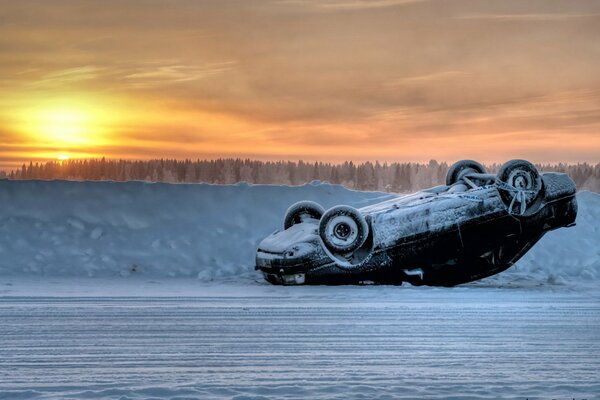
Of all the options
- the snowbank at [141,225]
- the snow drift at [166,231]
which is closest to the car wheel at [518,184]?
the snow drift at [166,231]

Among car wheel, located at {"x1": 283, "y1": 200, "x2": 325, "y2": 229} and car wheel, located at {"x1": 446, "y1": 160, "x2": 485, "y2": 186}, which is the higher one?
car wheel, located at {"x1": 446, "y1": 160, "x2": 485, "y2": 186}

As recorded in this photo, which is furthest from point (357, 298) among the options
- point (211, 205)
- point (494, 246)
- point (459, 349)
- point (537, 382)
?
point (211, 205)

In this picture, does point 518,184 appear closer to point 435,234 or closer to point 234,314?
point 435,234

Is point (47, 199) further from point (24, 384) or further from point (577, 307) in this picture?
point (24, 384)

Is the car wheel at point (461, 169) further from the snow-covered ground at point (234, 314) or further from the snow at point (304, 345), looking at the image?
the snow at point (304, 345)

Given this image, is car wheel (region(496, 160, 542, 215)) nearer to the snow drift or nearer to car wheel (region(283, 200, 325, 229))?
the snow drift

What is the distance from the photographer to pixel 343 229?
14.4 metres

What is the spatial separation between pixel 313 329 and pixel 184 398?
11.1ft

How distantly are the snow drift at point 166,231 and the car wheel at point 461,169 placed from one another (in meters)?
1.91

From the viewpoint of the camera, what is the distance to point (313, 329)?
36.2 ft

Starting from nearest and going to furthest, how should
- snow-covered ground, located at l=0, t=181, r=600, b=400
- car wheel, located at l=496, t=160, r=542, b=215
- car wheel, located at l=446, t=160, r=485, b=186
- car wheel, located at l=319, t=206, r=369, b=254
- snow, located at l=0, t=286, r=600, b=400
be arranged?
1. snow, located at l=0, t=286, r=600, b=400
2. snow-covered ground, located at l=0, t=181, r=600, b=400
3. car wheel, located at l=319, t=206, r=369, b=254
4. car wheel, located at l=496, t=160, r=542, b=215
5. car wheel, located at l=446, t=160, r=485, b=186

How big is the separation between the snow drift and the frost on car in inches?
75.2

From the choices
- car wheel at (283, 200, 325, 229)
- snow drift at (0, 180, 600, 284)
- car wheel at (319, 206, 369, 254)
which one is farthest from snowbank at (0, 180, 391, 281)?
car wheel at (319, 206, 369, 254)

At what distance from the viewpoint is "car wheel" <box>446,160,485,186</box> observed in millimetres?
15844
